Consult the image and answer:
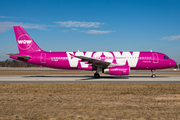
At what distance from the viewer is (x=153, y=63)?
28.1 m

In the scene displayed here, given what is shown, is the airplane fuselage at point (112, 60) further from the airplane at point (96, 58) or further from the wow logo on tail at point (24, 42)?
the wow logo on tail at point (24, 42)

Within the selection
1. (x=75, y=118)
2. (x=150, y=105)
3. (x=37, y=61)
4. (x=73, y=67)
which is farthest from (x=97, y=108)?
(x=37, y=61)

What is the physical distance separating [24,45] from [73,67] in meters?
9.93

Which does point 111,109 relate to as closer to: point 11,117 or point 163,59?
point 11,117

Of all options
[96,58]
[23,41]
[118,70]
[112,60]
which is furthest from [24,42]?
[118,70]

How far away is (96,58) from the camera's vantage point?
93.1ft

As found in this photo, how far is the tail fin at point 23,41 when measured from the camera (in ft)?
100

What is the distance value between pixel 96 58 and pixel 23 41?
44.7ft

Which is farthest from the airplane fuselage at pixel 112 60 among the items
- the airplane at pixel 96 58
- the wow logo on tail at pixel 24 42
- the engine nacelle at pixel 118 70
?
the wow logo on tail at pixel 24 42

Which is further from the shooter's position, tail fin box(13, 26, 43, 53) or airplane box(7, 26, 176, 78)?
tail fin box(13, 26, 43, 53)

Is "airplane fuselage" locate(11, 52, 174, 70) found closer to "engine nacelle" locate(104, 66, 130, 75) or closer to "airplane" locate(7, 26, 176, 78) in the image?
"airplane" locate(7, 26, 176, 78)

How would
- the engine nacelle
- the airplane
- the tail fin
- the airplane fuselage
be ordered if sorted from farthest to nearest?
the tail fin
the airplane fuselage
the airplane
the engine nacelle

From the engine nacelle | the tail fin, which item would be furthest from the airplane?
the engine nacelle

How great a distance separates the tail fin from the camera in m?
30.5
